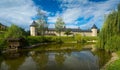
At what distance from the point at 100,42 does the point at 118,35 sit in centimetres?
375

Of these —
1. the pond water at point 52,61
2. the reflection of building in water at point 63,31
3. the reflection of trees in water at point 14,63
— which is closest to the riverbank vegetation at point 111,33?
the pond water at point 52,61

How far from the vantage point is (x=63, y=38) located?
75312mm

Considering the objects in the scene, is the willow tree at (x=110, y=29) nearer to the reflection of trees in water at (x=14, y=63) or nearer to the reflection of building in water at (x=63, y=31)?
the reflection of trees in water at (x=14, y=63)

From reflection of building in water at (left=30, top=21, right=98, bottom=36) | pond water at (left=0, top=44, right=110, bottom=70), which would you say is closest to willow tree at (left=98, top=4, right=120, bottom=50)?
pond water at (left=0, top=44, right=110, bottom=70)

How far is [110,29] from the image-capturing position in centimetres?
2850

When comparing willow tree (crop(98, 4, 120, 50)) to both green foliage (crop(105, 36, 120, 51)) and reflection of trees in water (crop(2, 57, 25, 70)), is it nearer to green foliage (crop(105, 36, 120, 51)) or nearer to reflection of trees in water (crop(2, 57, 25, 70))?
green foliage (crop(105, 36, 120, 51))

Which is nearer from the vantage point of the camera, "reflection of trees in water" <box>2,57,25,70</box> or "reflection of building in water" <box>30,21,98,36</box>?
"reflection of trees in water" <box>2,57,25,70</box>

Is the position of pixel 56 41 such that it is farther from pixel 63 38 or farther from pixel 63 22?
pixel 63 22

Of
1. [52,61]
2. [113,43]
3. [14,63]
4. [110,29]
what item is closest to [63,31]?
[110,29]

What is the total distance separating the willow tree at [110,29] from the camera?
89.5ft

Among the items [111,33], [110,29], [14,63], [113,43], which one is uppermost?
[110,29]

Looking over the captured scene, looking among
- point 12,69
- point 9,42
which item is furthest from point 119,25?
point 9,42

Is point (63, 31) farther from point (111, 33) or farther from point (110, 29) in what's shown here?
point (111, 33)

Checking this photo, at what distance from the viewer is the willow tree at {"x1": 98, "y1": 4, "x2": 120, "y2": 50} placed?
89.5 feet
